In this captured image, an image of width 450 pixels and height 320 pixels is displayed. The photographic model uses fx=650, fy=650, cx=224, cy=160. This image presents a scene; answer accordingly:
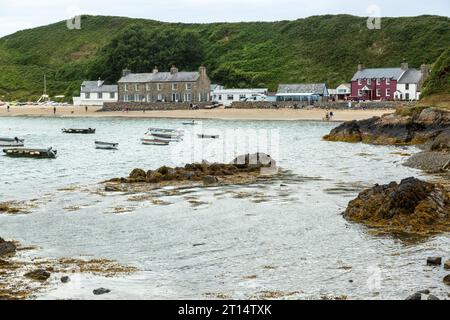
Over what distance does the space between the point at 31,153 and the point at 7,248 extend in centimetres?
3227

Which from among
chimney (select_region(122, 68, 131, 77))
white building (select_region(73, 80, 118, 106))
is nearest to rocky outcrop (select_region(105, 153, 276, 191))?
chimney (select_region(122, 68, 131, 77))

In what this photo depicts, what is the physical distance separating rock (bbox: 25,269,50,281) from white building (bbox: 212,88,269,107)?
10365 centimetres

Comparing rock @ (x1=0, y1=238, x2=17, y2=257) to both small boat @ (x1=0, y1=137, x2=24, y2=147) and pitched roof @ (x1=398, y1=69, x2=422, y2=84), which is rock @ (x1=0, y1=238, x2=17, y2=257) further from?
pitched roof @ (x1=398, y1=69, x2=422, y2=84)

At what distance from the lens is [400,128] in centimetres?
5800

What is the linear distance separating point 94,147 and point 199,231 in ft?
131

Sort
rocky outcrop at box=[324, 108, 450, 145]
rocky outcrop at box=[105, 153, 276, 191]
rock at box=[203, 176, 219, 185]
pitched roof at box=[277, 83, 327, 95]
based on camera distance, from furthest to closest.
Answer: pitched roof at box=[277, 83, 327, 95] → rocky outcrop at box=[324, 108, 450, 145] → rocky outcrop at box=[105, 153, 276, 191] → rock at box=[203, 176, 219, 185]

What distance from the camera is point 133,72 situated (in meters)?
141

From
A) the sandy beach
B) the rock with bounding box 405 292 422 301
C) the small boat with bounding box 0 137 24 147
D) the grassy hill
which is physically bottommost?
the rock with bounding box 405 292 422 301

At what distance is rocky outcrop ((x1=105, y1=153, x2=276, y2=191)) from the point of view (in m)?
34.1

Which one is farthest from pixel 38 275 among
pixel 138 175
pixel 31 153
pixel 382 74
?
pixel 382 74

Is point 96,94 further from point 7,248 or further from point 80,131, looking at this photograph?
point 7,248

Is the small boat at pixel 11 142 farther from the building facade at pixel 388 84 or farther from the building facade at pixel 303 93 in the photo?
the building facade at pixel 388 84
